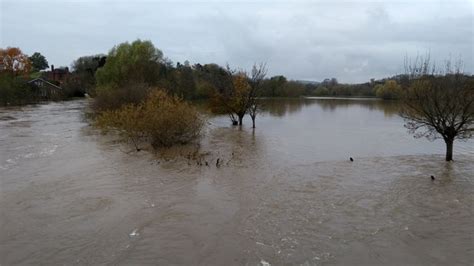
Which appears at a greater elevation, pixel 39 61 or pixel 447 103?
pixel 39 61

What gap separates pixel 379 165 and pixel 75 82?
8447cm

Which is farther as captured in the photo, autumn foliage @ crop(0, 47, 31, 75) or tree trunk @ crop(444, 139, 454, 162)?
autumn foliage @ crop(0, 47, 31, 75)

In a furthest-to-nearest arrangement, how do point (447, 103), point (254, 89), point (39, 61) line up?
point (39, 61) < point (254, 89) < point (447, 103)

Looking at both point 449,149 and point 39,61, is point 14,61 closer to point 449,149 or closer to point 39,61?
point 39,61

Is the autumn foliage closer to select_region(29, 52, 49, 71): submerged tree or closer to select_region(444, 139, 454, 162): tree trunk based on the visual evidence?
select_region(29, 52, 49, 71): submerged tree

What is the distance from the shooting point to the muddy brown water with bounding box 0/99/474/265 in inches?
276

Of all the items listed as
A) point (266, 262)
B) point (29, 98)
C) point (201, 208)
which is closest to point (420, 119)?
point (201, 208)

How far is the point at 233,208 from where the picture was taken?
31.4ft

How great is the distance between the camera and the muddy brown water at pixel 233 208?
702 centimetres

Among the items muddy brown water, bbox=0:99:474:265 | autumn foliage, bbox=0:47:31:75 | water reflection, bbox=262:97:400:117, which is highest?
autumn foliage, bbox=0:47:31:75

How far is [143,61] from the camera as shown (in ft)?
161

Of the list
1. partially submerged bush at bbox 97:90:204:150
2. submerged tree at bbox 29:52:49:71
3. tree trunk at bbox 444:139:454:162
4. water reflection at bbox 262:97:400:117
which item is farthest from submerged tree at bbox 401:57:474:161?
submerged tree at bbox 29:52:49:71

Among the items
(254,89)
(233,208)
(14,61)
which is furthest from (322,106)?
(14,61)

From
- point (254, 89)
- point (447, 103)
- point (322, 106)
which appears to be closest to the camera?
point (447, 103)
